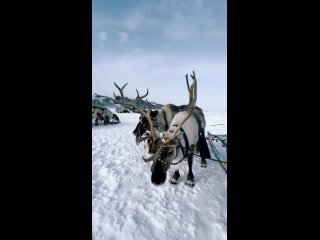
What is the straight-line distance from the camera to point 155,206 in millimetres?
2227

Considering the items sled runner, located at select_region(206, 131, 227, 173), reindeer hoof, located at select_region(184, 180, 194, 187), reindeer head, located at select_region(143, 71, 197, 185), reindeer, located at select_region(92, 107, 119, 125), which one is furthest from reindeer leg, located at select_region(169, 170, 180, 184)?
reindeer, located at select_region(92, 107, 119, 125)

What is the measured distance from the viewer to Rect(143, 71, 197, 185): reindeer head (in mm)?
2338

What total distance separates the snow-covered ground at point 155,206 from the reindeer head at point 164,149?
38 centimetres

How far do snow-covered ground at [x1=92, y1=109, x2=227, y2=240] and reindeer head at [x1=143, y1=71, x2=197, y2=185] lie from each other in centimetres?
38

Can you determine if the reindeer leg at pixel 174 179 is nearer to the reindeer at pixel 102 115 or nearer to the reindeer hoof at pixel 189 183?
the reindeer hoof at pixel 189 183

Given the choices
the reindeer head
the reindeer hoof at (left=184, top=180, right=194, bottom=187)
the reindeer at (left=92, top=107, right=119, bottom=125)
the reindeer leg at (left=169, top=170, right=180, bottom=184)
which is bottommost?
the reindeer hoof at (left=184, top=180, right=194, bottom=187)

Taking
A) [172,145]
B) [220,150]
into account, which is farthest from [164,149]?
[220,150]

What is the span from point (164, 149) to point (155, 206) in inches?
30.4

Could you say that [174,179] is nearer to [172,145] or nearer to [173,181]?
[173,181]

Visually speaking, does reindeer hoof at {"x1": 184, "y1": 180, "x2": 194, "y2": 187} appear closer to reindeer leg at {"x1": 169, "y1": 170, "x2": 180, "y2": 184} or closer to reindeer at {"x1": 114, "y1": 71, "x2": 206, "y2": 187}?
reindeer at {"x1": 114, "y1": 71, "x2": 206, "y2": 187}
